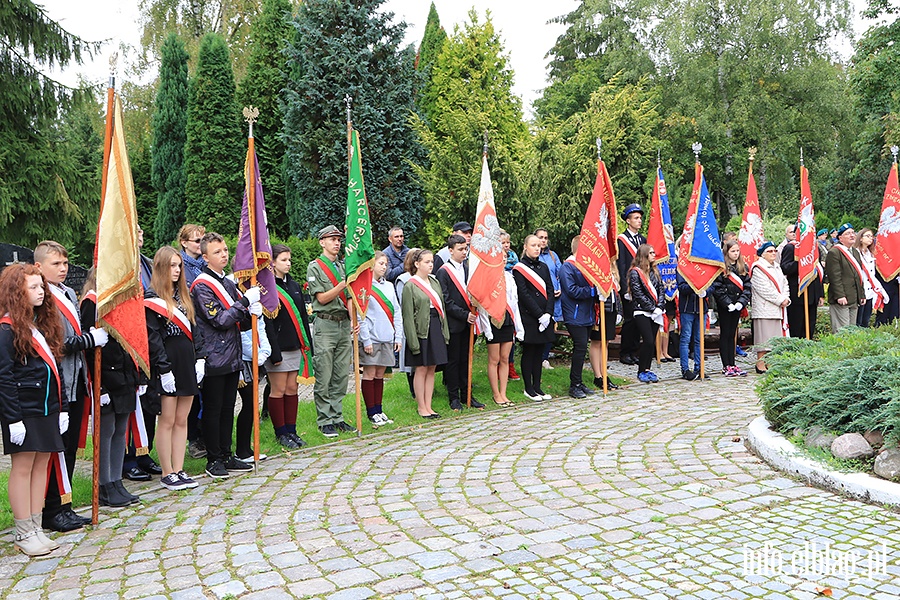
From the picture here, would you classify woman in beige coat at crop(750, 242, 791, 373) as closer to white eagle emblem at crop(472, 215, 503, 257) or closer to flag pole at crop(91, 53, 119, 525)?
white eagle emblem at crop(472, 215, 503, 257)

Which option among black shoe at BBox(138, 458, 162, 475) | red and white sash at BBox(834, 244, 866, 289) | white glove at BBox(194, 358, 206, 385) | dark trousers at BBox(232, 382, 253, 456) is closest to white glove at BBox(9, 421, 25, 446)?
white glove at BBox(194, 358, 206, 385)

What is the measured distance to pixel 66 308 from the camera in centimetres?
571

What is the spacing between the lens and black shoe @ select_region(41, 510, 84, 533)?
5512 millimetres

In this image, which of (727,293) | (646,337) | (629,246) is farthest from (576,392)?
(727,293)

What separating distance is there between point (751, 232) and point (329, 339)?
299 inches

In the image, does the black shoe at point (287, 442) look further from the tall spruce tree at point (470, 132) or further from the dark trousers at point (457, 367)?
the tall spruce tree at point (470, 132)

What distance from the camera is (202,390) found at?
693cm

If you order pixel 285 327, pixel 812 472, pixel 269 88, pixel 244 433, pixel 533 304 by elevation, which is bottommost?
pixel 812 472

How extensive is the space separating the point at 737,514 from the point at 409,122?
Answer: 15.6 meters

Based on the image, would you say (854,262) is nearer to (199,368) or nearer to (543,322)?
(543,322)

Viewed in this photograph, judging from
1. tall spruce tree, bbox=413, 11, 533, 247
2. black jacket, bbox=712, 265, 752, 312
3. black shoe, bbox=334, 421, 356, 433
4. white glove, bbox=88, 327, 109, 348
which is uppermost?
tall spruce tree, bbox=413, 11, 533, 247

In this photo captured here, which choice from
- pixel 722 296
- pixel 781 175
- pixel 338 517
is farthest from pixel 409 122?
pixel 781 175

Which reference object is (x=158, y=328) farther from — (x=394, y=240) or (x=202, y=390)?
(x=394, y=240)

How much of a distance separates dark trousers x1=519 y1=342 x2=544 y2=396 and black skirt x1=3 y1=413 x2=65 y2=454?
6.16m
